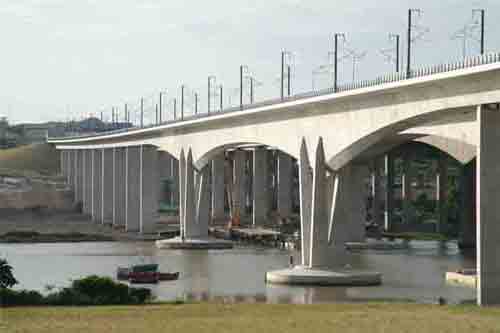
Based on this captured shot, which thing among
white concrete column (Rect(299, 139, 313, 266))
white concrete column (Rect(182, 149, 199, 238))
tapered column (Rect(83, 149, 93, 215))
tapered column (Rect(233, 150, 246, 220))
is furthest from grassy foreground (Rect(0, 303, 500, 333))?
tapered column (Rect(83, 149, 93, 215))

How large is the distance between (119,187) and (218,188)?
1199 cm

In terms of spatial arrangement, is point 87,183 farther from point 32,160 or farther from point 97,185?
point 32,160

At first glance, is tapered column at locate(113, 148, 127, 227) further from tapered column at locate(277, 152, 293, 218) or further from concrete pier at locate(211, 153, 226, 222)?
tapered column at locate(277, 152, 293, 218)

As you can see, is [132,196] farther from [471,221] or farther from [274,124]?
[274,124]

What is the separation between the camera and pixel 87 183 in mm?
144375

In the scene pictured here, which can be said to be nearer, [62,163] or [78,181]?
[78,181]

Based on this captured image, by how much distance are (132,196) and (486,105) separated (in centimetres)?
7983

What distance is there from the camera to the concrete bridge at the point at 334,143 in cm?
4531

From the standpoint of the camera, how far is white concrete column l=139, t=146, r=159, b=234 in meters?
117

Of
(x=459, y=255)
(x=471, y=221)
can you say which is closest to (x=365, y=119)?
(x=459, y=255)

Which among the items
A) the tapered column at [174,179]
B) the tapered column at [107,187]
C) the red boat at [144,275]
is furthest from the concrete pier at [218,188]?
the red boat at [144,275]

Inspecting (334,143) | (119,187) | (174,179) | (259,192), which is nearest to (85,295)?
(334,143)

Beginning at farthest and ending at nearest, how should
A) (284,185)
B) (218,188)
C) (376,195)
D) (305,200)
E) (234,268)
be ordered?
(218,188), (376,195), (284,185), (234,268), (305,200)

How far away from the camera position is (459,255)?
88.9 m
